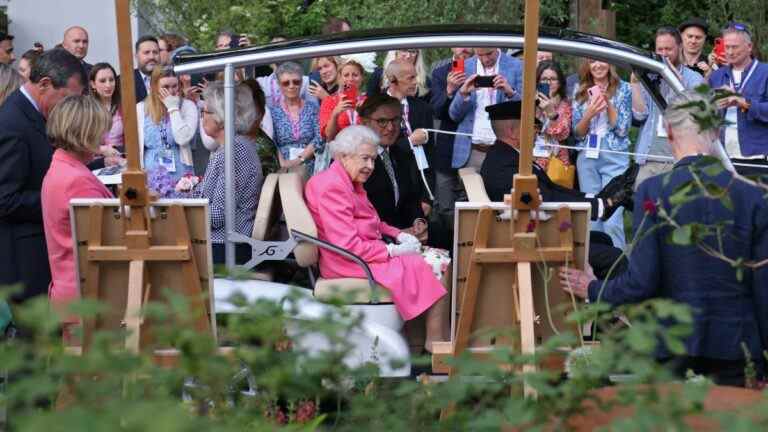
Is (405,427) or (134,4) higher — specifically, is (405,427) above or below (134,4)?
below

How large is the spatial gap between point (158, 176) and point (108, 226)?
6.99 ft

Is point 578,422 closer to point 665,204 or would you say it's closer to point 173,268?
point 665,204

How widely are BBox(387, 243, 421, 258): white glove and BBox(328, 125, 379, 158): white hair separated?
0.54m

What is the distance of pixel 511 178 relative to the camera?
784 cm

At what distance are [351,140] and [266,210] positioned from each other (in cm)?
59

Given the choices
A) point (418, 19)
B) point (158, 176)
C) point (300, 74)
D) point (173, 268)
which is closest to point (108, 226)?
point (173, 268)

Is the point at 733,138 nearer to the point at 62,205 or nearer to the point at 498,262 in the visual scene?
the point at 498,262

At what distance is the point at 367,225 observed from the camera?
295 inches

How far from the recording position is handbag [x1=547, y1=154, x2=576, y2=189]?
9227 millimetres

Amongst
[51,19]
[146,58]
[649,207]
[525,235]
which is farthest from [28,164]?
[51,19]

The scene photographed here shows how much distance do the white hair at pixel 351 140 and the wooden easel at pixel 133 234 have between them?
1367mm

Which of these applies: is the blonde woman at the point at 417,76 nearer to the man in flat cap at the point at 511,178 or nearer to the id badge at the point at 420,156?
the id badge at the point at 420,156

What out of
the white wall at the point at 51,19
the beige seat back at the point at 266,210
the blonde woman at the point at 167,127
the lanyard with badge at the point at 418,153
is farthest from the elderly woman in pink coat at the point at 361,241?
the white wall at the point at 51,19

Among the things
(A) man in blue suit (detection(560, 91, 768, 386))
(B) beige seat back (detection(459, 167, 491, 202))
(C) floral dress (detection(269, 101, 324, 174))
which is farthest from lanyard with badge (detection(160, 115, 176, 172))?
(A) man in blue suit (detection(560, 91, 768, 386))
